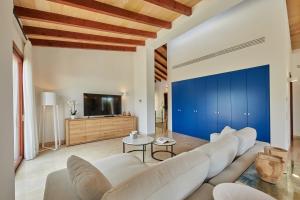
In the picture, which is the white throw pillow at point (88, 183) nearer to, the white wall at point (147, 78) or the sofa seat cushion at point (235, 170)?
the sofa seat cushion at point (235, 170)

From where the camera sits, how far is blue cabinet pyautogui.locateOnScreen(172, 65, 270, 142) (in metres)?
3.52

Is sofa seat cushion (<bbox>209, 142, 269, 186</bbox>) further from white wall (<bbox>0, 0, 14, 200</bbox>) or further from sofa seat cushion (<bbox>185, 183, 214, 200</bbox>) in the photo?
white wall (<bbox>0, 0, 14, 200</bbox>)

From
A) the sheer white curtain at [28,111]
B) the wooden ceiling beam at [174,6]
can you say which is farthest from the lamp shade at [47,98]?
the wooden ceiling beam at [174,6]

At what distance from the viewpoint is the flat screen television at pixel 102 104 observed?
4.80m

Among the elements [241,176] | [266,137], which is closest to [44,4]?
[241,176]

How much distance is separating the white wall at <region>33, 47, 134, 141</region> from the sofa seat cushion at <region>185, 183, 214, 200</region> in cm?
456

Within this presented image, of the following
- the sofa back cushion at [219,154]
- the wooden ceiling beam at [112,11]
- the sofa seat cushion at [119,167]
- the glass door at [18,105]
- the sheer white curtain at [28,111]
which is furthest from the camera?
the sheer white curtain at [28,111]

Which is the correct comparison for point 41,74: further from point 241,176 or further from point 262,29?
point 262,29

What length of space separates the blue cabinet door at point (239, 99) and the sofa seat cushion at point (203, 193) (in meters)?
3.33

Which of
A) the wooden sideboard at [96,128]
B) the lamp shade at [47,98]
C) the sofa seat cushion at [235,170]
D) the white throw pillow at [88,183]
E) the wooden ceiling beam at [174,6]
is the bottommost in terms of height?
the wooden sideboard at [96,128]

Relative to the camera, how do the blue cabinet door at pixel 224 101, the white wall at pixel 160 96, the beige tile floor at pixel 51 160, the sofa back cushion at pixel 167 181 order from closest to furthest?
the sofa back cushion at pixel 167 181, the beige tile floor at pixel 51 160, the blue cabinet door at pixel 224 101, the white wall at pixel 160 96

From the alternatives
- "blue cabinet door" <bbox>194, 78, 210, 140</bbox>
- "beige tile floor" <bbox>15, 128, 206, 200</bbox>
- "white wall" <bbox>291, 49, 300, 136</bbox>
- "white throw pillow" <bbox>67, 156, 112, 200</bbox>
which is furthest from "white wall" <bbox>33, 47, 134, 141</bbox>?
"white wall" <bbox>291, 49, 300, 136</bbox>

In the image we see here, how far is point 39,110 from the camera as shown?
4262 millimetres

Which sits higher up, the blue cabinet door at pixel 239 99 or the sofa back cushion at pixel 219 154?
the blue cabinet door at pixel 239 99
